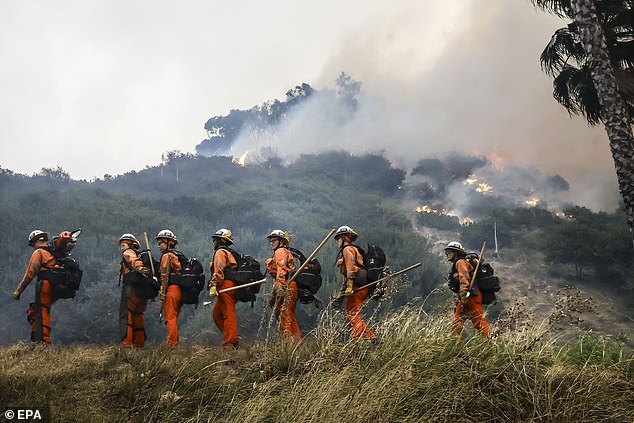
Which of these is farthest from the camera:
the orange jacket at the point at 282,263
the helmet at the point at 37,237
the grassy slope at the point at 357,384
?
the helmet at the point at 37,237

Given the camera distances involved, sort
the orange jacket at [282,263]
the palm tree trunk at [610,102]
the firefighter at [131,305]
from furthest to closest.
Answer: the firefighter at [131,305], the orange jacket at [282,263], the palm tree trunk at [610,102]

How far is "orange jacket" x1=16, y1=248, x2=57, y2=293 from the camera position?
27.9ft

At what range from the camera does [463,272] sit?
838 centimetres

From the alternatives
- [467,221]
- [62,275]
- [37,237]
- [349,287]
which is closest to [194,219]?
[467,221]

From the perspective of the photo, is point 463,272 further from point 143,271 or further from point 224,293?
point 143,271

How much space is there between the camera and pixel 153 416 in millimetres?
3943

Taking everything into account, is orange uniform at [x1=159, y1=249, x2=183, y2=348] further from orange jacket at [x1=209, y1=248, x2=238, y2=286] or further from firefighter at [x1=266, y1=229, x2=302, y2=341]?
firefighter at [x1=266, y1=229, x2=302, y2=341]

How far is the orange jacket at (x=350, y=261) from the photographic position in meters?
7.94

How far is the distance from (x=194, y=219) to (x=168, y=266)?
3029cm

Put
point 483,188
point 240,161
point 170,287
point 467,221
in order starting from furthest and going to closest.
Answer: point 240,161 < point 483,188 < point 467,221 < point 170,287

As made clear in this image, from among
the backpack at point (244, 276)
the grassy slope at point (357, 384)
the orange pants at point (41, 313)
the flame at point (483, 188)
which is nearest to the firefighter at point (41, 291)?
the orange pants at point (41, 313)

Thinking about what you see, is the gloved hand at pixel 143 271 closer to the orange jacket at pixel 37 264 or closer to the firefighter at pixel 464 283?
the orange jacket at pixel 37 264

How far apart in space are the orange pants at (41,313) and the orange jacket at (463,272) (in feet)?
23.0

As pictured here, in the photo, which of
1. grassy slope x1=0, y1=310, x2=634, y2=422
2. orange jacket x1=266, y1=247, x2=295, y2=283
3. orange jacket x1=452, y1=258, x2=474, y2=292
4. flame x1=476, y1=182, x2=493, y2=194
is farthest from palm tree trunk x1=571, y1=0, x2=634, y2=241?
flame x1=476, y1=182, x2=493, y2=194
